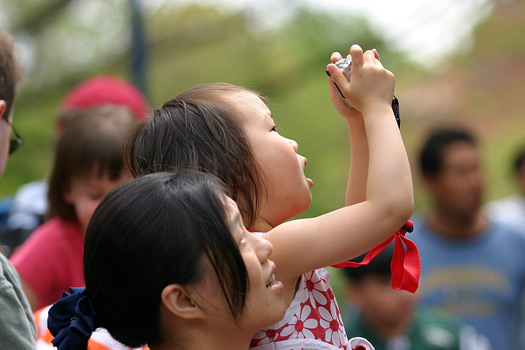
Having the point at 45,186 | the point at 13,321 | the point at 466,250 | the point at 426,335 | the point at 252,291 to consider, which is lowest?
the point at 426,335

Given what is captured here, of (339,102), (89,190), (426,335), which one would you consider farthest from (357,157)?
(426,335)

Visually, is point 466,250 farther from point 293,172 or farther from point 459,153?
point 293,172

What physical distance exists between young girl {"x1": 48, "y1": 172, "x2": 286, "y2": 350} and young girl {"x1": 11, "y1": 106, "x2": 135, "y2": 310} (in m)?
1.21

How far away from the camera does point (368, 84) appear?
5.74 feet

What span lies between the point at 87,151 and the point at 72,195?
203 millimetres

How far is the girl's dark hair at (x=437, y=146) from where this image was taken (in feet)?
17.4

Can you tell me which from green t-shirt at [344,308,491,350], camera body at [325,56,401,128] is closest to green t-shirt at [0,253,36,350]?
camera body at [325,56,401,128]

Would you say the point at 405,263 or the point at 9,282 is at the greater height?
the point at 405,263

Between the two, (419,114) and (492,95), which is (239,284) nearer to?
(419,114)

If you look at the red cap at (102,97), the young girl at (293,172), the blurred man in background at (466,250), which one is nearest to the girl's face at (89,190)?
the red cap at (102,97)

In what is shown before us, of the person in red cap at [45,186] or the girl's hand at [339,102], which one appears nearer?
the girl's hand at [339,102]

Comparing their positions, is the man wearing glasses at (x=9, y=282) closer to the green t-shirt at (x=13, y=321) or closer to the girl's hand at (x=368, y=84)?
the green t-shirt at (x=13, y=321)

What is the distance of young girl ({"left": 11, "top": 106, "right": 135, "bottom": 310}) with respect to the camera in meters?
2.88

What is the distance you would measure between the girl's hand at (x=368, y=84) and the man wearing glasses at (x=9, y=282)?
0.97m
